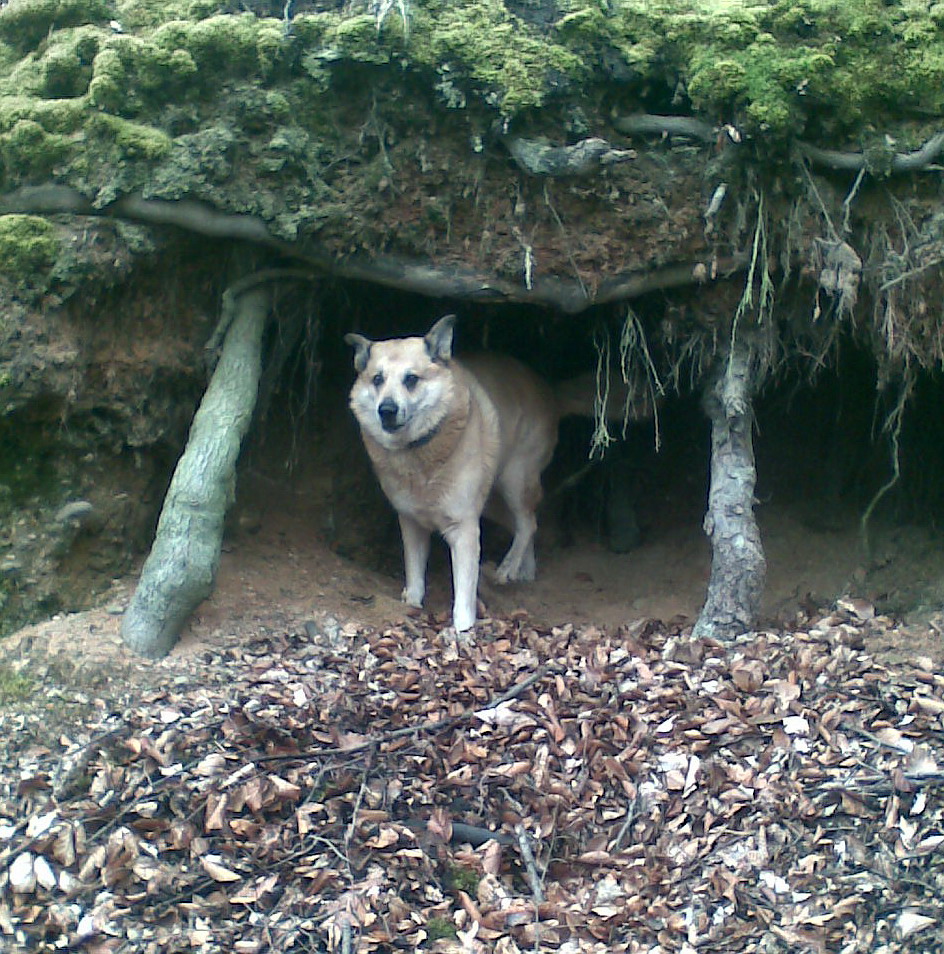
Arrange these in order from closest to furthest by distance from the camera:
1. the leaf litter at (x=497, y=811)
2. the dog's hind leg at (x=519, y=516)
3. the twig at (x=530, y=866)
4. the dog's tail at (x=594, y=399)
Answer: the leaf litter at (x=497, y=811)
the twig at (x=530, y=866)
the dog's hind leg at (x=519, y=516)
the dog's tail at (x=594, y=399)

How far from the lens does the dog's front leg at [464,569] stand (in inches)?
249

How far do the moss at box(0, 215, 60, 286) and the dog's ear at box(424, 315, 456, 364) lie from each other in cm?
208

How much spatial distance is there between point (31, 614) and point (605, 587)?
3.72 meters

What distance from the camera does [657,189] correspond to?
5.89 meters

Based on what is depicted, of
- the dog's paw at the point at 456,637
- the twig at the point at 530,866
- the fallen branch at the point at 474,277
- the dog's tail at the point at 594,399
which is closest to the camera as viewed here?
the twig at the point at 530,866

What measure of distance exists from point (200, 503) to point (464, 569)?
64.7 inches

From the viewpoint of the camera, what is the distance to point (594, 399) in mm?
7957

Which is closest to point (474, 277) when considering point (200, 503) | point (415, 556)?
point (415, 556)

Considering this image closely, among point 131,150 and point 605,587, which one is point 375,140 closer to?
point 131,150

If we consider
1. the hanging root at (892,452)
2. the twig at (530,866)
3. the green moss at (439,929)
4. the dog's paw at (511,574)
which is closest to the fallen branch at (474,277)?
the hanging root at (892,452)

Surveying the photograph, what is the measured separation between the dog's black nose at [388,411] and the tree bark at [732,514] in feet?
5.95

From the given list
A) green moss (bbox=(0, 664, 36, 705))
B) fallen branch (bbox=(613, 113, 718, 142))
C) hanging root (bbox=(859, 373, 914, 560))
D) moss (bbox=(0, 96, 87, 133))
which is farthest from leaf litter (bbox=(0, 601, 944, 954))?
A: moss (bbox=(0, 96, 87, 133))

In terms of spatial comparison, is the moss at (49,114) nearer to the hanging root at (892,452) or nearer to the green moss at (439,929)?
the green moss at (439,929)

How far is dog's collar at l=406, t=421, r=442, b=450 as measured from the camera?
649 cm
